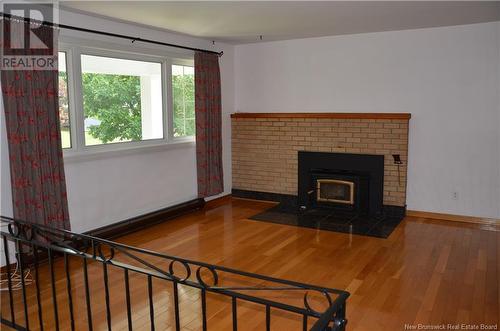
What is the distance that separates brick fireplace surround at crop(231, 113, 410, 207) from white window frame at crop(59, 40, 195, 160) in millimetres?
1124

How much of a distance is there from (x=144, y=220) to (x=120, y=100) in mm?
1399

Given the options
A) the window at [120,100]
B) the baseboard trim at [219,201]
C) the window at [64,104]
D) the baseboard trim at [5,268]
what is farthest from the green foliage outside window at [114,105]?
the baseboard trim at [5,268]

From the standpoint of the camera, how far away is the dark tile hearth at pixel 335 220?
15.7 feet

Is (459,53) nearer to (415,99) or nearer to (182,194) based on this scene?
(415,99)

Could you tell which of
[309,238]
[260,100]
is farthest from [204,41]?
[309,238]

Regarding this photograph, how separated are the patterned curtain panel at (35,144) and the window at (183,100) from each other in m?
1.88

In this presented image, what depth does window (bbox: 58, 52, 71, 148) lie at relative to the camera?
13.2ft

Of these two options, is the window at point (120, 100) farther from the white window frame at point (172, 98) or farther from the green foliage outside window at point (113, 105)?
the white window frame at point (172, 98)

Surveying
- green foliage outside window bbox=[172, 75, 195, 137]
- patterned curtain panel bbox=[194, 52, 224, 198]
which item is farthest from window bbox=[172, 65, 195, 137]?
patterned curtain panel bbox=[194, 52, 224, 198]

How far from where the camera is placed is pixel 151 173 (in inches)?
202

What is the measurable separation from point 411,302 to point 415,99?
2892mm

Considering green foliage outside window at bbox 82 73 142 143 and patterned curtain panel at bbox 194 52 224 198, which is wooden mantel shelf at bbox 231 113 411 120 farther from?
green foliage outside window at bbox 82 73 142 143

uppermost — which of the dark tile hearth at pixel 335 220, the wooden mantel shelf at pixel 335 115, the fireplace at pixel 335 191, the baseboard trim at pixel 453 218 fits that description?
the wooden mantel shelf at pixel 335 115

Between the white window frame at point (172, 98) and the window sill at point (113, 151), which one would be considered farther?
the white window frame at point (172, 98)
